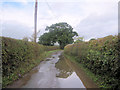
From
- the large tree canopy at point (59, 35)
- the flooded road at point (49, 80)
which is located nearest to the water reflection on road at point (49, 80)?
the flooded road at point (49, 80)

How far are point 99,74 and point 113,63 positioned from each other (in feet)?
4.72

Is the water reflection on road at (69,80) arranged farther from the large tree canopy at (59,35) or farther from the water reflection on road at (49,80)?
the large tree canopy at (59,35)

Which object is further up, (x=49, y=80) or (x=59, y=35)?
(x=59, y=35)

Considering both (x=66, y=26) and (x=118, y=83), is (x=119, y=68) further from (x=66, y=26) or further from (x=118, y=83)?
(x=66, y=26)

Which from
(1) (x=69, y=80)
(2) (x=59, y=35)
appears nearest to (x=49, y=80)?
(1) (x=69, y=80)

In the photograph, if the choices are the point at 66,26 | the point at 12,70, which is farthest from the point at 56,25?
the point at 12,70

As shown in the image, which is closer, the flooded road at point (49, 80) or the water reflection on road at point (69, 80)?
the flooded road at point (49, 80)

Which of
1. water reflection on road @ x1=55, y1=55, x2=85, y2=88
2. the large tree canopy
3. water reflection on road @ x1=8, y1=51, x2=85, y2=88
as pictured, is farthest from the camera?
the large tree canopy

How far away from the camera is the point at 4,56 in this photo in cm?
370

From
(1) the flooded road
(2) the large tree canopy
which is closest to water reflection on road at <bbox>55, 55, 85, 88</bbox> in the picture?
(1) the flooded road

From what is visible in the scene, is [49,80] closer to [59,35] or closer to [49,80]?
[49,80]

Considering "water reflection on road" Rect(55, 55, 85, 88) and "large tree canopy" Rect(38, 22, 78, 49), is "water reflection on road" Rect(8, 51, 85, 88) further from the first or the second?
"large tree canopy" Rect(38, 22, 78, 49)

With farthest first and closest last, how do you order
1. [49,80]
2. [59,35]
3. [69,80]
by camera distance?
[59,35] → [69,80] → [49,80]

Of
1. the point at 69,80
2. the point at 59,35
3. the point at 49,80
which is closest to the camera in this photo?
the point at 49,80
